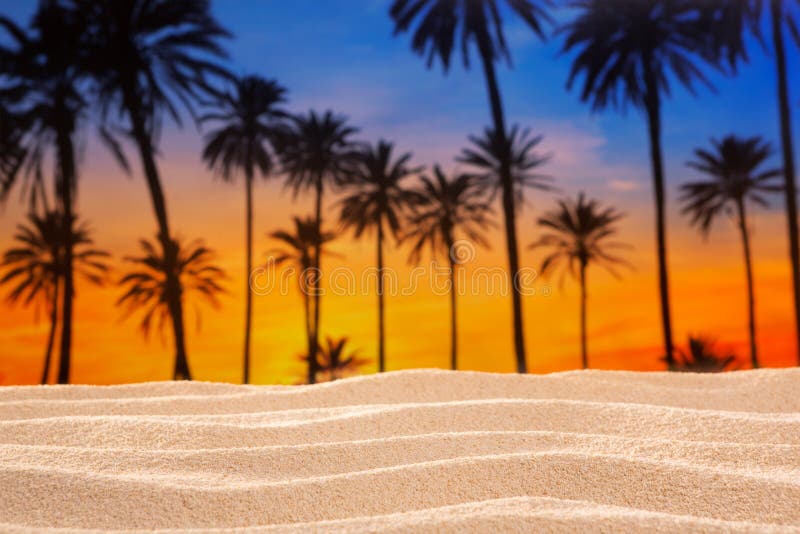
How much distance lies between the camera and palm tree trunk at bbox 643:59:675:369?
63.5 feet

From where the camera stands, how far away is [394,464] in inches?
132

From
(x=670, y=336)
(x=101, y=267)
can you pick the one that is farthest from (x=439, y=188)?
(x=670, y=336)

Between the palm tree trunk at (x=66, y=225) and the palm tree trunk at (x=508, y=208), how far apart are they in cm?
1202

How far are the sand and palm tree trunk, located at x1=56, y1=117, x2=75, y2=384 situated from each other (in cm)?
1640

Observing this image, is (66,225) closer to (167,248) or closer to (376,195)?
(167,248)

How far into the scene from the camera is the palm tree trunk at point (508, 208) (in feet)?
61.4

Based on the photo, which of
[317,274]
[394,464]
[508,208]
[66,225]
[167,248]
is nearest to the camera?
[394,464]

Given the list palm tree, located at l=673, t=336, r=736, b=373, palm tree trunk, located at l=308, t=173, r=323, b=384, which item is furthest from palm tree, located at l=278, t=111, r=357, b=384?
palm tree, located at l=673, t=336, r=736, b=373

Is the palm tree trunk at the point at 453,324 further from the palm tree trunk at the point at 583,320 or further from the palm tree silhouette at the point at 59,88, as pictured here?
the palm tree silhouette at the point at 59,88

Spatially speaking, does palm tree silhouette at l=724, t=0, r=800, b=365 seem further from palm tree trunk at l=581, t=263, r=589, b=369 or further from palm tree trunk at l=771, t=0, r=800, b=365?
palm tree trunk at l=581, t=263, r=589, b=369

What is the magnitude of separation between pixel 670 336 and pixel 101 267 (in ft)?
83.4

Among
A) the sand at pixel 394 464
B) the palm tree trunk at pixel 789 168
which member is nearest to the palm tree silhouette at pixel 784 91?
the palm tree trunk at pixel 789 168

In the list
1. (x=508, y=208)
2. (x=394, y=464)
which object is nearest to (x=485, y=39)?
(x=508, y=208)

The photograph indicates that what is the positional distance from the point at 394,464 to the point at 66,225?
19924 mm
